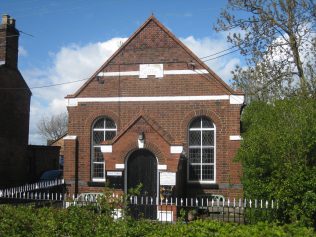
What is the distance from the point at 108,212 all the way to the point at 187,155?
379 inches

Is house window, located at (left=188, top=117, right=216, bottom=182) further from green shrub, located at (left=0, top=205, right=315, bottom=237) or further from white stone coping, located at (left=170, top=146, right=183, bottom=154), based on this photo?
green shrub, located at (left=0, top=205, right=315, bottom=237)

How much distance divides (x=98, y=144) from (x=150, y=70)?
401 centimetres

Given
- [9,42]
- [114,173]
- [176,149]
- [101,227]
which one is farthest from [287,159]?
[9,42]

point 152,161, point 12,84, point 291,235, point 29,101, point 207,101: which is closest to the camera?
point 291,235

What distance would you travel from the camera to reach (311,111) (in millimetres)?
12492

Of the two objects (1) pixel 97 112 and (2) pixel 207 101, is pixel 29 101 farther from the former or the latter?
(2) pixel 207 101

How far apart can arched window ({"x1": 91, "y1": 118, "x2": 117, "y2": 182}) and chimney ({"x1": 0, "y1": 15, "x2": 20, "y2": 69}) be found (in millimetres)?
7675

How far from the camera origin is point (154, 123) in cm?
1680

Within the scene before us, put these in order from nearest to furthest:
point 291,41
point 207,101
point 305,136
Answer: point 305,136 < point 207,101 < point 291,41

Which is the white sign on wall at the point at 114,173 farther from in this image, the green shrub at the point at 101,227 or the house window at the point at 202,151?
the green shrub at the point at 101,227

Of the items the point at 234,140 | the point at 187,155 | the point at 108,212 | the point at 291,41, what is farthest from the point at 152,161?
the point at 291,41

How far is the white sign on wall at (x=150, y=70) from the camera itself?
1900 cm

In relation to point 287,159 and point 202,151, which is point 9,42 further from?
point 287,159

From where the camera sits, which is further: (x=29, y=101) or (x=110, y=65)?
(x=29, y=101)
